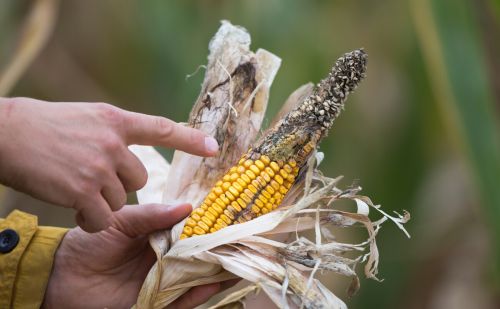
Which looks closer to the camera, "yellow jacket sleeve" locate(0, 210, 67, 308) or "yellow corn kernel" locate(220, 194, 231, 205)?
"yellow corn kernel" locate(220, 194, 231, 205)

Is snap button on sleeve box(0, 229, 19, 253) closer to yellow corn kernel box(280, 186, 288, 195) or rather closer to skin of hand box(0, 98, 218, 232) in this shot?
skin of hand box(0, 98, 218, 232)

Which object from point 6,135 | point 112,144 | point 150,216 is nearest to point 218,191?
point 150,216

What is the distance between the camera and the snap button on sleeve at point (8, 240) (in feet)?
4.68

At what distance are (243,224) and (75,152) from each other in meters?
0.33

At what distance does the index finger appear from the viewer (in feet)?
3.66

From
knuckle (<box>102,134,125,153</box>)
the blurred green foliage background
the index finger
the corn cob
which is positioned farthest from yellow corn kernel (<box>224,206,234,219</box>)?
the blurred green foliage background

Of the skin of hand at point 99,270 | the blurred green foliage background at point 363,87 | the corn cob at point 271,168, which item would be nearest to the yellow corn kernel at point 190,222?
the corn cob at point 271,168

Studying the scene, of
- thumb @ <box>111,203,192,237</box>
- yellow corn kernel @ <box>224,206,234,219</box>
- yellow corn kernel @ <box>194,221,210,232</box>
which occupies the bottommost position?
thumb @ <box>111,203,192,237</box>

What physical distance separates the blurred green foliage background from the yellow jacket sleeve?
1043mm

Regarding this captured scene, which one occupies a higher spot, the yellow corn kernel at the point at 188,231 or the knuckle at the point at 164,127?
the knuckle at the point at 164,127

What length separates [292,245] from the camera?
127 centimetres

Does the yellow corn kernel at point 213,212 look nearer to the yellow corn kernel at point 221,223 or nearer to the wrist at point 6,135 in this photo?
the yellow corn kernel at point 221,223

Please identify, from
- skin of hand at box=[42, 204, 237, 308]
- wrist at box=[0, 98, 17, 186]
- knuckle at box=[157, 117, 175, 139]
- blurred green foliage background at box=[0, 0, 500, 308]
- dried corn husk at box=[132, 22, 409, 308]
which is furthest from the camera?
blurred green foliage background at box=[0, 0, 500, 308]

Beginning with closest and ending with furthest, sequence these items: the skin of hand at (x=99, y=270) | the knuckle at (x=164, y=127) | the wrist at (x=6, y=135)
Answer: the wrist at (x=6, y=135), the knuckle at (x=164, y=127), the skin of hand at (x=99, y=270)
